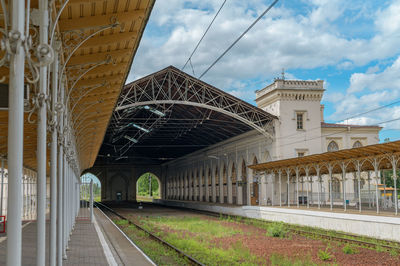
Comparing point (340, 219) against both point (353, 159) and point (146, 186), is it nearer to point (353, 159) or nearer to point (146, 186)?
point (353, 159)

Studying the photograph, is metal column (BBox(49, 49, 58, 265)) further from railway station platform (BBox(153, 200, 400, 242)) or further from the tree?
the tree

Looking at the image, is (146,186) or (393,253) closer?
(393,253)

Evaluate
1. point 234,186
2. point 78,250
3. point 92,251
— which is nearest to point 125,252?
point 92,251

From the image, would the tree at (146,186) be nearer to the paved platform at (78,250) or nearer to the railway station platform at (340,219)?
the railway station platform at (340,219)

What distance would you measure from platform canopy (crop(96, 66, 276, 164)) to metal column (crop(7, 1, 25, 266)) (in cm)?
2362

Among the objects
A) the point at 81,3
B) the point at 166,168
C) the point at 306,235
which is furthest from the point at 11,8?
the point at 166,168

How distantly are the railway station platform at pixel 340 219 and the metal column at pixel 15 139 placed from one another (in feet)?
56.5

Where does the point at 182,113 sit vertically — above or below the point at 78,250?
above

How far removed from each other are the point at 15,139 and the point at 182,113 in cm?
3723

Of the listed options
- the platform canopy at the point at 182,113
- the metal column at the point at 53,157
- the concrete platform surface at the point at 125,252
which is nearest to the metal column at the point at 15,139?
the metal column at the point at 53,157

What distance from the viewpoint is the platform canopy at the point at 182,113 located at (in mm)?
32781

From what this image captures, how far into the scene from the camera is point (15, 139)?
350 cm

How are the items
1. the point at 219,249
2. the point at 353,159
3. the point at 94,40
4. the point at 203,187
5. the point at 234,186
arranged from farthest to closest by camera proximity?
the point at 203,187 → the point at 234,186 → the point at 353,159 → the point at 219,249 → the point at 94,40

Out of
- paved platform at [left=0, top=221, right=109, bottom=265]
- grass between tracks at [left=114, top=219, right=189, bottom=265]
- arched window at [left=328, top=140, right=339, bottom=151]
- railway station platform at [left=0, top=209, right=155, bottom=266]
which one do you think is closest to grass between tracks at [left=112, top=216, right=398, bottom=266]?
grass between tracks at [left=114, top=219, right=189, bottom=265]
